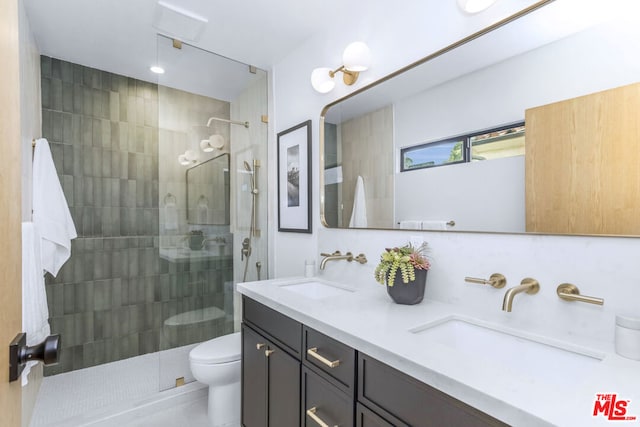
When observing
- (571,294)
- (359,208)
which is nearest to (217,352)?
(359,208)

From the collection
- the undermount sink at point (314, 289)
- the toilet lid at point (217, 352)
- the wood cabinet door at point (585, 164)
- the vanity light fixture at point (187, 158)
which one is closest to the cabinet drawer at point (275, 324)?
the undermount sink at point (314, 289)

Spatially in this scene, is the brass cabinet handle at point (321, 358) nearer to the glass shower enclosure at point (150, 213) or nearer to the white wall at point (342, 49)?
the white wall at point (342, 49)

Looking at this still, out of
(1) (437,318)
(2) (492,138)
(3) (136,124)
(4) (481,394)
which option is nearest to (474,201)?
(2) (492,138)

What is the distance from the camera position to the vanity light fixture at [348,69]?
168 centimetres

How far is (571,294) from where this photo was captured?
3.29ft

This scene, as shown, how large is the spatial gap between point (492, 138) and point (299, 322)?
3.42 feet

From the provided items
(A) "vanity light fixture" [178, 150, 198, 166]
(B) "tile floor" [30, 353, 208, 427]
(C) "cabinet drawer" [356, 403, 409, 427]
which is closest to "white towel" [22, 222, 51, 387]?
(B) "tile floor" [30, 353, 208, 427]

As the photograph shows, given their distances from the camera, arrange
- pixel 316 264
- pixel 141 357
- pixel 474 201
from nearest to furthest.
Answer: pixel 474 201 < pixel 316 264 < pixel 141 357

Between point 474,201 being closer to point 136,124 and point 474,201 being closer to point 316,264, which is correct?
point 316,264

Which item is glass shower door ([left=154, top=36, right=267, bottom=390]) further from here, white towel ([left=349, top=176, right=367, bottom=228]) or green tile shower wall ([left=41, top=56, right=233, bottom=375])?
white towel ([left=349, top=176, right=367, bottom=228])

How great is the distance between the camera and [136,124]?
9.65 ft

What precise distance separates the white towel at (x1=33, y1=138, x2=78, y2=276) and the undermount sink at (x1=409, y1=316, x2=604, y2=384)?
87.7 inches

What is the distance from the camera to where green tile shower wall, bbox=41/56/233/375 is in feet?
8.01

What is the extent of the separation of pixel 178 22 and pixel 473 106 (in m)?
1.85
